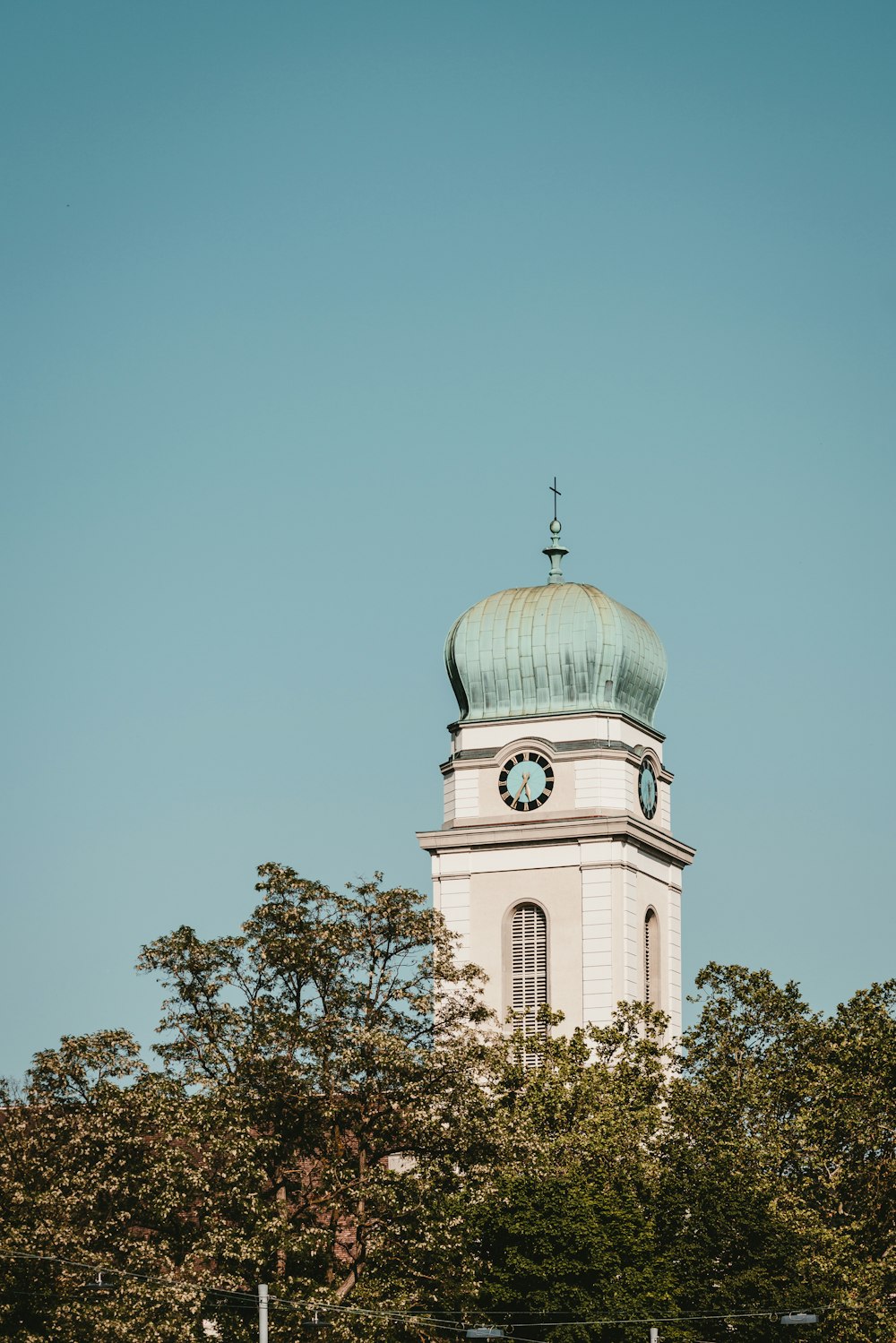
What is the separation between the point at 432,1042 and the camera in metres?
71.1

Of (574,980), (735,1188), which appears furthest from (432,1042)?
(574,980)

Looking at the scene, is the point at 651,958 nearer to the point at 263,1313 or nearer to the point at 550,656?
the point at 550,656

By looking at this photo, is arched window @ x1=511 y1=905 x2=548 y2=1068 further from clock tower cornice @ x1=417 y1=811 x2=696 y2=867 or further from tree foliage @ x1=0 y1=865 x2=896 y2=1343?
tree foliage @ x1=0 y1=865 x2=896 y2=1343

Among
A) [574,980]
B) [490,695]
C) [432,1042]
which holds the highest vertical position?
[490,695]

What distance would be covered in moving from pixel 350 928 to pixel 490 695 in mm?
29260

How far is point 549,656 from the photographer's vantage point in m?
98.4

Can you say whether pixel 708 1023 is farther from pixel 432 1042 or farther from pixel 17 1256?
pixel 17 1256

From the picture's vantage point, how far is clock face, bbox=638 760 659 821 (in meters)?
98.6

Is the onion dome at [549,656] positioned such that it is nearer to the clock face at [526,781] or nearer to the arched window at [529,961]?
the clock face at [526,781]

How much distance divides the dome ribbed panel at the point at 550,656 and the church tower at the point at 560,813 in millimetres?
41

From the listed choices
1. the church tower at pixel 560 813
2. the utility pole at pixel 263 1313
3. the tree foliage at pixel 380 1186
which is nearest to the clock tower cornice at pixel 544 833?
the church tower at pixel 560 813

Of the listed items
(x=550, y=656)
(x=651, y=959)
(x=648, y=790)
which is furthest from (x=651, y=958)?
(x=550, y=656)

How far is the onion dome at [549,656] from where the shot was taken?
98.1 meters

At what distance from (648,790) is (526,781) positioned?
4.48 m
